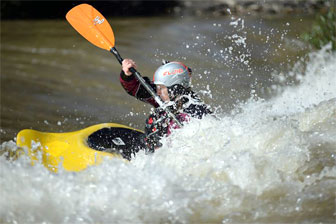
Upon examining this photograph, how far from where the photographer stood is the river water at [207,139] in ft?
10.3

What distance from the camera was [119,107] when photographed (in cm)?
628

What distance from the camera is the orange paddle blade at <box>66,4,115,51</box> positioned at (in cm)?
459

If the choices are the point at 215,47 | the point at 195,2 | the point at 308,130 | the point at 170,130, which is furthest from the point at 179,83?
the point at 195,2

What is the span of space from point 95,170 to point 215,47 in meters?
4.71

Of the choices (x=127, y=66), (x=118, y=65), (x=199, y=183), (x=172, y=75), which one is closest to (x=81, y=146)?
(x=127, y=66)

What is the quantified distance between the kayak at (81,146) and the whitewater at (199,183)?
346mm

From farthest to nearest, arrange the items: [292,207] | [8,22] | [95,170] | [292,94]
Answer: [8,22]
[292,94]
[95,170]
[292,207]

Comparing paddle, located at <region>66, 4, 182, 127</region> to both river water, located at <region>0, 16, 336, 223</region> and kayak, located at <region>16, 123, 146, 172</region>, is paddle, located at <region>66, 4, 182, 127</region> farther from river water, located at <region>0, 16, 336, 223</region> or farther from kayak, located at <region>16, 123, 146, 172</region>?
river water, located at <region>0, 16, 336, 223</region>

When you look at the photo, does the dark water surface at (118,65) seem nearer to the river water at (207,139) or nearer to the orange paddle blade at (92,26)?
the river water at (207,139)

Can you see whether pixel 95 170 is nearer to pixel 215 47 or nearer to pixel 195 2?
pixel 215 47

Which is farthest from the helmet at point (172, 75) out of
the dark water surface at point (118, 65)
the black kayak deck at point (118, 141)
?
the dark water surface at point (118, 65)

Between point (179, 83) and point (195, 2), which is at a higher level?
point (195, 2)

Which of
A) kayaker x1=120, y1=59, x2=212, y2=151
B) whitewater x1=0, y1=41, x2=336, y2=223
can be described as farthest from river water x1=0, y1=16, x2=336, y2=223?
kayaker x1=120, y1=59, x2=212, y2=151

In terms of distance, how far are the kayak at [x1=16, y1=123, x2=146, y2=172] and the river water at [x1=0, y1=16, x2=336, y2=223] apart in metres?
0.24
